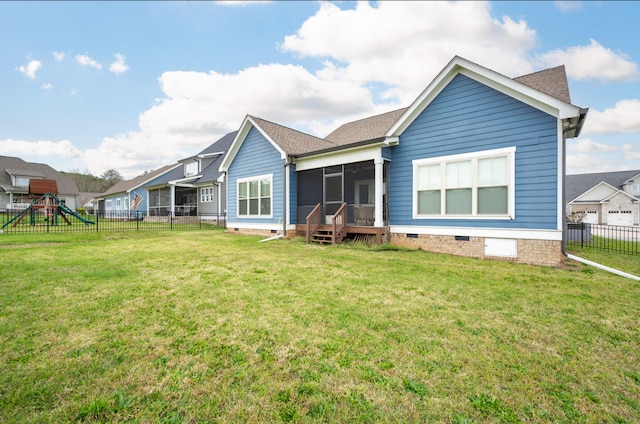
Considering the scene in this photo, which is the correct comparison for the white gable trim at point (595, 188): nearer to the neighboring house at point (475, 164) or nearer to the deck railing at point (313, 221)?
the neighboring house at point (475, 164)

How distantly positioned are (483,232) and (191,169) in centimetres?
2573

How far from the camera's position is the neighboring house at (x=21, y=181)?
37.8 metres

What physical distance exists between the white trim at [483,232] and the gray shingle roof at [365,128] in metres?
5.41

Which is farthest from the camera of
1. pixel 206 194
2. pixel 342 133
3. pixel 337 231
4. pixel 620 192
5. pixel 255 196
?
pixel 620 192

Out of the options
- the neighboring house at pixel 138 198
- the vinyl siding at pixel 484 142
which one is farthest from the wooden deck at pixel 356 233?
the neighboring house at pixel 138 198

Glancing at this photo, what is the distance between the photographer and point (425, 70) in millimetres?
16344

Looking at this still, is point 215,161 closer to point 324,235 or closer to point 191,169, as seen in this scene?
point 191,169

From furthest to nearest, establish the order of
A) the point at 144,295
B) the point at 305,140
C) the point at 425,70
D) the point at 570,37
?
1. the point at 425,70
2. the point at 305,140
3. the point at 570,37
4. the point at 144,295

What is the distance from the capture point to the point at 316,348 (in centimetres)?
303

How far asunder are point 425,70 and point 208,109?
930 inches

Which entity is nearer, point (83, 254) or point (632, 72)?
point (83, 254)

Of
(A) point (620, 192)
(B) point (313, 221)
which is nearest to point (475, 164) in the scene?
(B) point (313, 221)

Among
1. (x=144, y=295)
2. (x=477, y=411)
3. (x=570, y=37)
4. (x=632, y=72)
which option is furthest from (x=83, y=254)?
(x=632, y=72)

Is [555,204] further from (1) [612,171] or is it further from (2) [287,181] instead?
(1) [612,171]
